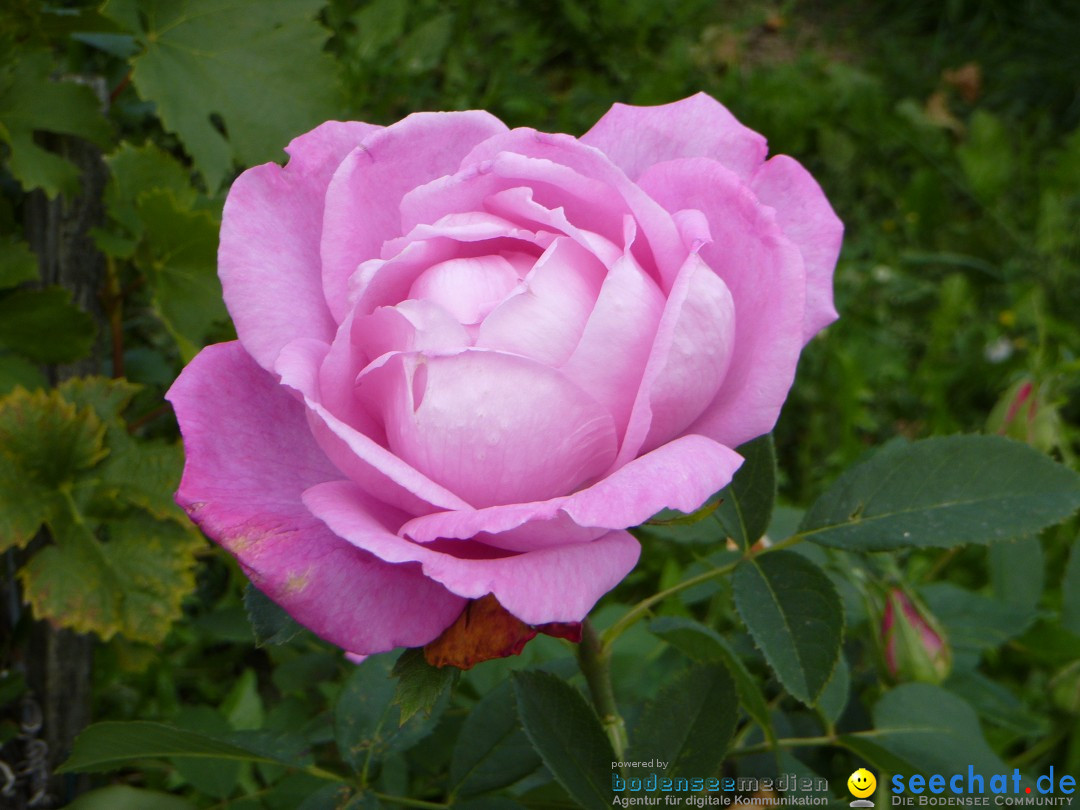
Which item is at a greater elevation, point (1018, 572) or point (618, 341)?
point (618, 341)

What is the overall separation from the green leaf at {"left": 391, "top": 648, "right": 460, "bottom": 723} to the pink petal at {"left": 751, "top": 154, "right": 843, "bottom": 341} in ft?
0.87

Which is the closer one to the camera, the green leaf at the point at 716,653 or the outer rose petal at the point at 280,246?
the outer rose petal at the point at 280,246

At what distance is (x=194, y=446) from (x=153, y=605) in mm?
406

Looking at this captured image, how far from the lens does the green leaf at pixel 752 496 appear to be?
0.68 metres

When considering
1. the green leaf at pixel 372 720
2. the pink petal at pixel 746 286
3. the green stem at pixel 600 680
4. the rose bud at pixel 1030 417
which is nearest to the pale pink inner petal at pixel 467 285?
the pink petal at pixel 746 286

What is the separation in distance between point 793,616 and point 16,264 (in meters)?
0.67

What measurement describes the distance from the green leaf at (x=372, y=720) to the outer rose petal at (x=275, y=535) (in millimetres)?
271

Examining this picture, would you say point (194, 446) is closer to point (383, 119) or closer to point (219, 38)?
point (219, 38)

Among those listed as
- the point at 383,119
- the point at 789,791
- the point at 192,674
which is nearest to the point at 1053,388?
the point at 789,791

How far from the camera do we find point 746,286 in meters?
0.51

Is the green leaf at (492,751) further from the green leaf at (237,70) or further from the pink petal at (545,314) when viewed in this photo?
the green leaf at (237,70)

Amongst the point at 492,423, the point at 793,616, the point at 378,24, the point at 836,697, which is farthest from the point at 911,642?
the point at 378,24

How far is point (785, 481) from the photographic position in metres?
1.87

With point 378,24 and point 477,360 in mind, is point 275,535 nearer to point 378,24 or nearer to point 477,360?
point 477,360
